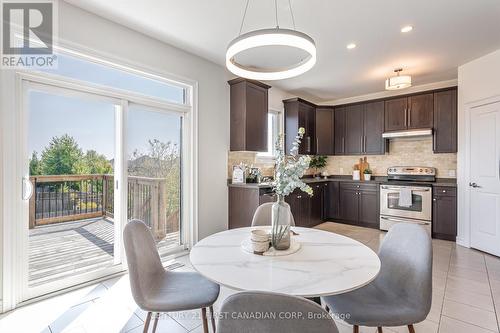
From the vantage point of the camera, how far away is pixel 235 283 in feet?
3.66

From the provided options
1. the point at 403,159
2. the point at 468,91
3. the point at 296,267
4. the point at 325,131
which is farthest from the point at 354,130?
the point at 296,267

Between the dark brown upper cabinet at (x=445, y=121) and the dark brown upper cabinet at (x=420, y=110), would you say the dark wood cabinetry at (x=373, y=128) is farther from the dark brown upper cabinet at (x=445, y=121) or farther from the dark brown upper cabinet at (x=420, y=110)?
the dark brown upper cabinet at (x=445, y=121)

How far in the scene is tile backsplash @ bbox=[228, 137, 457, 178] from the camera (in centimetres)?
451

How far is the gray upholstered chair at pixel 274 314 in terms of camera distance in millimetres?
771

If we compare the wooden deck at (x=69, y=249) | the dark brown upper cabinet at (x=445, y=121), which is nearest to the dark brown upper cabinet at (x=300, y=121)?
the dark brown upper cabinet at (x=445, y=121)

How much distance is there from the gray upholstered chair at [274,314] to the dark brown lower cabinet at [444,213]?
178 inches

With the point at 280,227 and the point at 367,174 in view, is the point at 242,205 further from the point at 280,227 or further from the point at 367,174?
the point at 367,174

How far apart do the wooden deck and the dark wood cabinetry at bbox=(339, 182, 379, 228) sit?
4401 mm

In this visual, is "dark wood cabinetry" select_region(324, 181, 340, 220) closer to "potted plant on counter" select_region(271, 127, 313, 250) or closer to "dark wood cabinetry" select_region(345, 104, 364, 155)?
"dark wood cabinetry" select_region(345, 104, 364, 155)

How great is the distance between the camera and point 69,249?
2619 millimetres

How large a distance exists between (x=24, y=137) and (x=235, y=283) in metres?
2.36

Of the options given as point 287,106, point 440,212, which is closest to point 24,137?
point 287,106

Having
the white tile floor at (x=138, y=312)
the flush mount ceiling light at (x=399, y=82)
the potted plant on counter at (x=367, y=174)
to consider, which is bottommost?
the white tile floor at (x=138, y=312)

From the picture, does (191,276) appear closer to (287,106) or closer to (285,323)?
(285,323)
